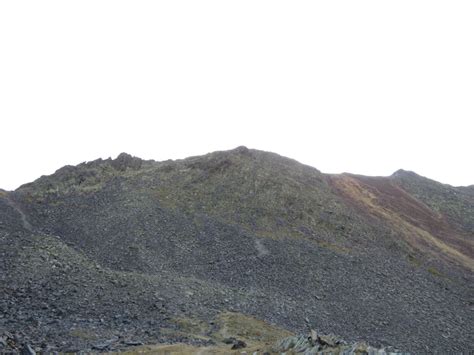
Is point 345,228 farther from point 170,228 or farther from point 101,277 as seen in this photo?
point 101,277

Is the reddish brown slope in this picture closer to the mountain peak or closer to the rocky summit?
the rocky summit

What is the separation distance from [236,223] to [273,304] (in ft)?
43.9

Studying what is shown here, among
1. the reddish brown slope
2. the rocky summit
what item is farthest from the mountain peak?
the reddish brown slope

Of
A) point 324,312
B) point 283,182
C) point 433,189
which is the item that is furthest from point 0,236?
point 433,189

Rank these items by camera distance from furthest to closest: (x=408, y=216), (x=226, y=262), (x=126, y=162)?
(x=126, y=162), (x=408, y=216), (x=226, y=262)

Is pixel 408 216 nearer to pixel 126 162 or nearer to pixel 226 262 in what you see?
pixel 226 262

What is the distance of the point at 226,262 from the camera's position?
1517 inches

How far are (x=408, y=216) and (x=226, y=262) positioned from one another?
28.1 meters

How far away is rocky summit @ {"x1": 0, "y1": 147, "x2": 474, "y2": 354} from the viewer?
27297 millimetres

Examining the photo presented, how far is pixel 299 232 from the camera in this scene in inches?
1775

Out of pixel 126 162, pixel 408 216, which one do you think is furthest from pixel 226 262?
pixel 408 216

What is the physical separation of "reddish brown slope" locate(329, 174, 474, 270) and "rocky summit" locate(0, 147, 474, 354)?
251 mm

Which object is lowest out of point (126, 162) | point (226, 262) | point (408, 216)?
point (226, 262)

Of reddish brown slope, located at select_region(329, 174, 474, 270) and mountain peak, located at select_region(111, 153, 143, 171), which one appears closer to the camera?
reddish brown slope, located at select_region(329, 174, 474, 270)
